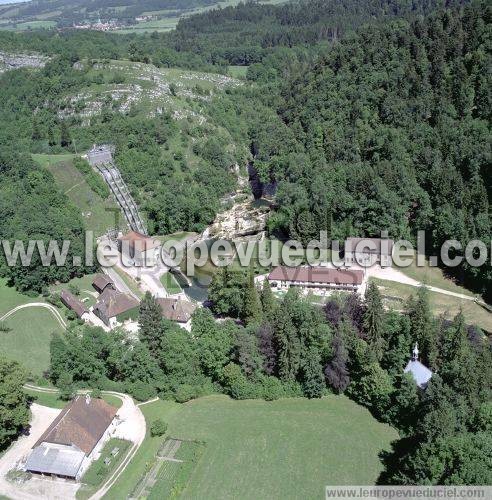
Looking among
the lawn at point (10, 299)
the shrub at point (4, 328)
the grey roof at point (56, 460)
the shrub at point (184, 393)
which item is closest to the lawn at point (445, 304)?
the shrub at point (184, 393)

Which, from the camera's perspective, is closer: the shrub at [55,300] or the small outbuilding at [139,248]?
the shrub at [55,300]

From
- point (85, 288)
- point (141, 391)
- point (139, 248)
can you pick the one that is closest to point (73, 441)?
point (141, 391)

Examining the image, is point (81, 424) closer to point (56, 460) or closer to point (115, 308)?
point (56, 460)

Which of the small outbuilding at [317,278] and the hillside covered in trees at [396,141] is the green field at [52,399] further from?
the hillside covered in trees at [396,141]

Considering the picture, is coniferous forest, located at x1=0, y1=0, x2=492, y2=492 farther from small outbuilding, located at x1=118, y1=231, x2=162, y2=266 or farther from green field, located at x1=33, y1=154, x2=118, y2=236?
small outbuilding, located at x1=118, y1=231, x2=162, y2=266

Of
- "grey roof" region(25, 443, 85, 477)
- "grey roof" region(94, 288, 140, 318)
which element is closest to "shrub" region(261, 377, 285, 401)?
"grey roof" region(25, 443, 85, 477)

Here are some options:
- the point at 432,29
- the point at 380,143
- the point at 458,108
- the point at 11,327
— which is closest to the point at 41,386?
the point at 11,327
